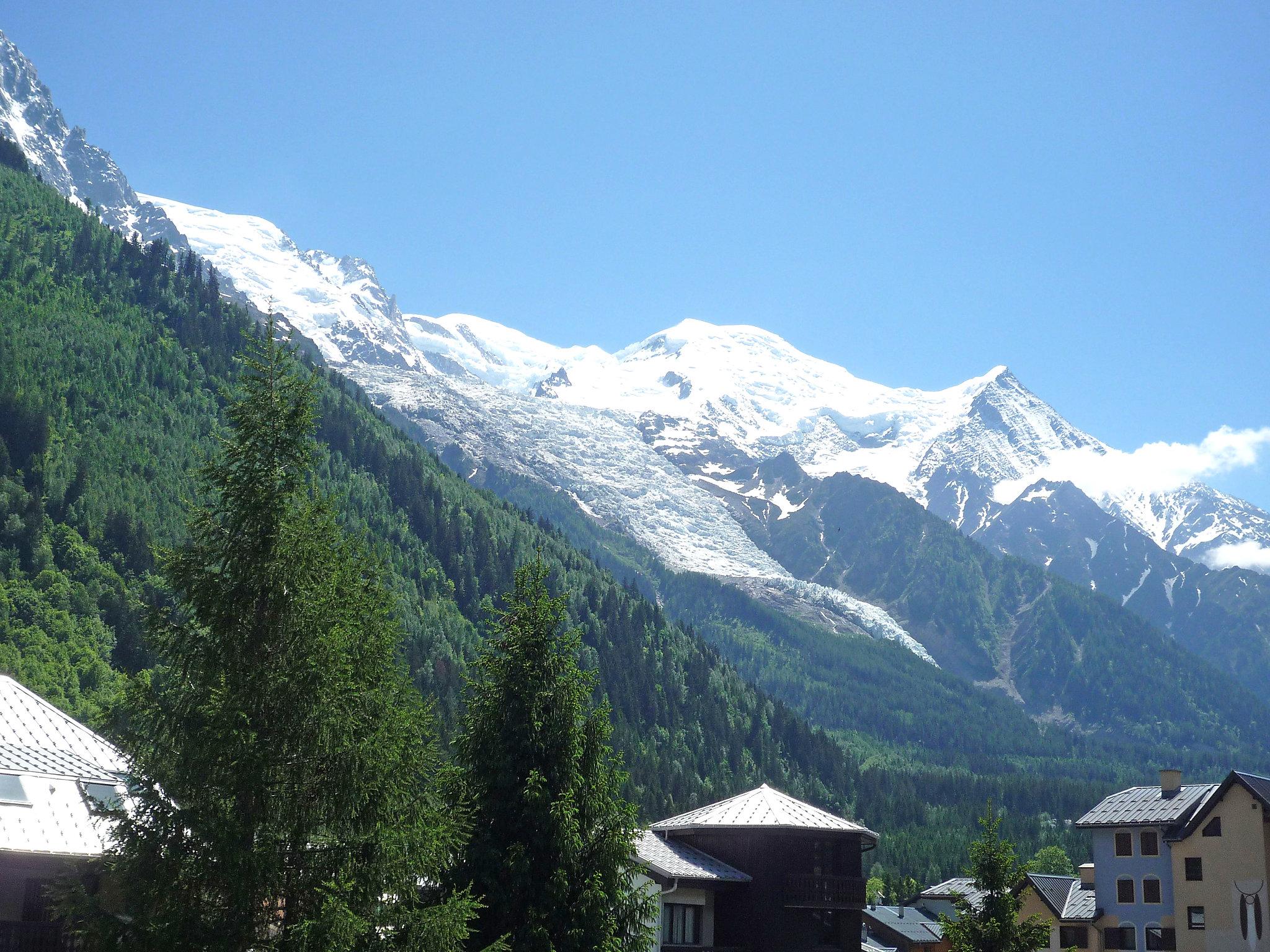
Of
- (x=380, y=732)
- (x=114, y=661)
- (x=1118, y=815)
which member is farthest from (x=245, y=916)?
(x=114, y=661)

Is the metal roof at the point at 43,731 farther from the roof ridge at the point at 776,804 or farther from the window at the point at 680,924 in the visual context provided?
the roof ridge at the point at 776,804

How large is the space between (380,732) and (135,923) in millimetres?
5565

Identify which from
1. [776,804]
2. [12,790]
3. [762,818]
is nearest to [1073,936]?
[776,804]

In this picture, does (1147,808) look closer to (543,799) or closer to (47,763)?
(543,799)

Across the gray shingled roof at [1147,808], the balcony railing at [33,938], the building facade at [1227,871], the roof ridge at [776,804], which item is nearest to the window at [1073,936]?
the gray shingled roof at [1147,808]

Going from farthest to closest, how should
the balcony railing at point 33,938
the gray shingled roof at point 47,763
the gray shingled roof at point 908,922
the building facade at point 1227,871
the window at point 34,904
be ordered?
1. the gray shingled roof at point 908,922
2. the building facade at point 1227,871
3. the gray shingled roof at point 47,763
4. the window at point 34,904
5. the balcony railing at point 33,938

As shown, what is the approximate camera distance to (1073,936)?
104250 mm

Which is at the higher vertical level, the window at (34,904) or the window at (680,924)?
the window at (34,904)

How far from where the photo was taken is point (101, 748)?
138 feet

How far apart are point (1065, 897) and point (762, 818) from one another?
180 feet

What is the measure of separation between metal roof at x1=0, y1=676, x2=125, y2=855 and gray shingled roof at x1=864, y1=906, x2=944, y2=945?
107m

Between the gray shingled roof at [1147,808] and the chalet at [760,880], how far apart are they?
107 ft

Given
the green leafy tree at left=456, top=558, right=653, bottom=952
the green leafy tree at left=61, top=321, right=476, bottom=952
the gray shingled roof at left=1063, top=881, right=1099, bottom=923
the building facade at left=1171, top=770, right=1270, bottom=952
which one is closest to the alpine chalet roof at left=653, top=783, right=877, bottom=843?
the building facade at left=1171, top=770, right=1270, bottom=952

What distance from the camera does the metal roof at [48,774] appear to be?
117 ft
